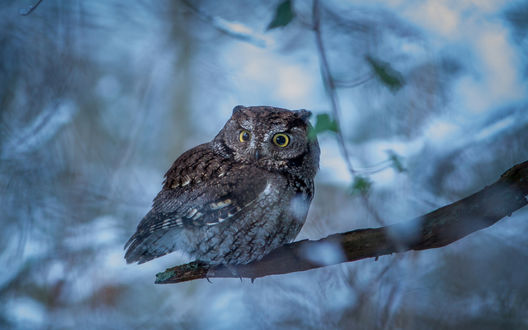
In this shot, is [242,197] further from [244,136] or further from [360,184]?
[360,184]

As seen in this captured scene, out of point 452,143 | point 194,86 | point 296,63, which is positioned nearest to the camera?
point 452,143

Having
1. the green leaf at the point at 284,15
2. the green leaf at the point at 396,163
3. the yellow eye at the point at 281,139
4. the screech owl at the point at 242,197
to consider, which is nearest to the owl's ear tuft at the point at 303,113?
the screech owl at the point at 242,197

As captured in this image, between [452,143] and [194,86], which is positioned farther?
[194,86]

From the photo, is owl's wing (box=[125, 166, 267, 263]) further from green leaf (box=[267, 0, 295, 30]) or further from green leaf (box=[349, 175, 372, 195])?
green leaf (box=[267, 0, 295, 30])

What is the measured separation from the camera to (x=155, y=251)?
1886 millimetres

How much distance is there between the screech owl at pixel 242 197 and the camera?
1.75 meters

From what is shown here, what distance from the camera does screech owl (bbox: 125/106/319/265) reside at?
1.75 m

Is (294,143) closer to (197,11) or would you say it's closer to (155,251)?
(155,251)

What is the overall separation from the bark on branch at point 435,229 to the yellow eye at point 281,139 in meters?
0.43

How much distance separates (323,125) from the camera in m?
1.06

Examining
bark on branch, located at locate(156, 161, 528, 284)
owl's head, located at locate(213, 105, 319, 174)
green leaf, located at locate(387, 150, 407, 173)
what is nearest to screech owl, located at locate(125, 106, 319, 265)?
owl's head, located at locate(213, 105, 319, 174)

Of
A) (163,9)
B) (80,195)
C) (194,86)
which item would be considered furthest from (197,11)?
(80,195)

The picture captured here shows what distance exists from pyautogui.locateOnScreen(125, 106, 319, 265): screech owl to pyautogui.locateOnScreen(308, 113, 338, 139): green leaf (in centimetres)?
70

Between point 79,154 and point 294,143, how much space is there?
49.1 inches
